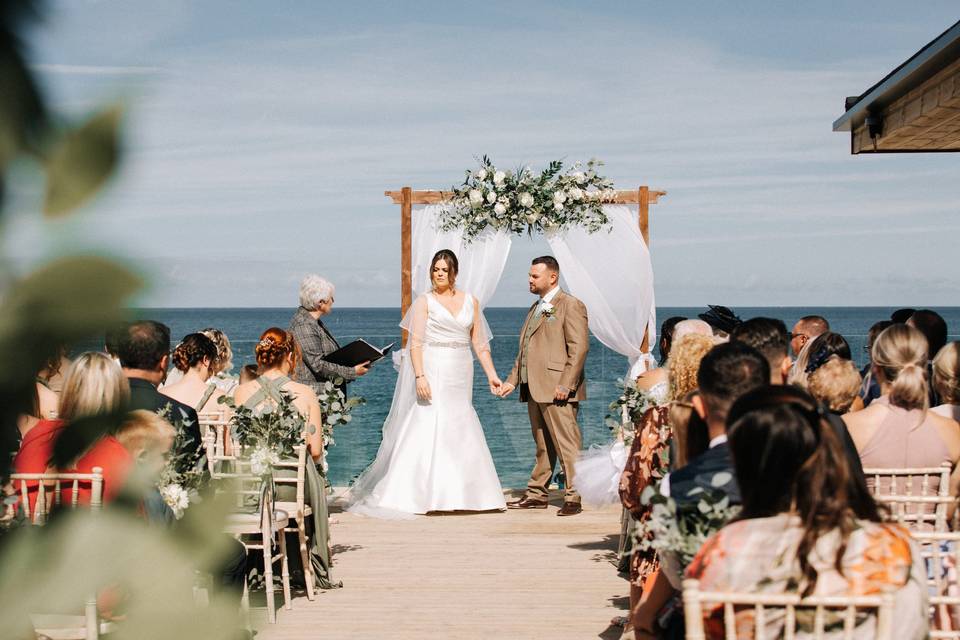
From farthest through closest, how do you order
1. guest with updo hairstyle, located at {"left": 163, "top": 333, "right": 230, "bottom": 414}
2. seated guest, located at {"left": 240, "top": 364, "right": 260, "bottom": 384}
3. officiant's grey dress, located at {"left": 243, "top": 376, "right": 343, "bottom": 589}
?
seated guest, located at {"left": 240, "top": 364, "right": 260, "bottom": 384} → officiant's grey dress, located at {"left": 243, "top": 376, "right": 343, "bottom": 589} → guest with updo hairstyle, located at {"left": 163, "top": 333, "right": 230, "bottom": 414}

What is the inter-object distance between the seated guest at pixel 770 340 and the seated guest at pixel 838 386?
0.16m

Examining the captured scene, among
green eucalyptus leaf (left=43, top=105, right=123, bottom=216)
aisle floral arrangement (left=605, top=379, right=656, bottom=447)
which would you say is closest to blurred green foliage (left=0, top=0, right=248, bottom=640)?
green eucalyptus leaf (left=43, top=105, right=123, bottom=216)

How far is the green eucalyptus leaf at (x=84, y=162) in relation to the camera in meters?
0.43

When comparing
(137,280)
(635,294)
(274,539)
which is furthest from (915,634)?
(635,294)

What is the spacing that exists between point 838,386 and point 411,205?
490 cm

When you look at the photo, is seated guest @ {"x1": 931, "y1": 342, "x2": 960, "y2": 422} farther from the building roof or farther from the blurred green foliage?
the blurred green foliage

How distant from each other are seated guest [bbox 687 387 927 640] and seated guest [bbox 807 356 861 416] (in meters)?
1.97

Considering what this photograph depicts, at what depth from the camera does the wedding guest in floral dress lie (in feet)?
12.9

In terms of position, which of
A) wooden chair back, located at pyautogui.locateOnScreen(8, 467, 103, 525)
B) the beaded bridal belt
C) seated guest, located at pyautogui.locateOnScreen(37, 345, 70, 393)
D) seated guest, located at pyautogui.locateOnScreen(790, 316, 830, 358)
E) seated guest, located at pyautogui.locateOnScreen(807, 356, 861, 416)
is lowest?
seated guest, located at pyautogui.locateOnScreen(807, 356, 861, 416)

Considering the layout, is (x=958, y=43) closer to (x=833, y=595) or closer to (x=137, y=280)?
(x=833, y=595)

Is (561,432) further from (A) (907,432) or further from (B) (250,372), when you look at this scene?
(A) (907,432)

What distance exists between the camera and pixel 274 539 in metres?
5.42

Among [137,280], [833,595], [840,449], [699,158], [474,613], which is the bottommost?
[474,613]

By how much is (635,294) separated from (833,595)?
6405 millimetres
